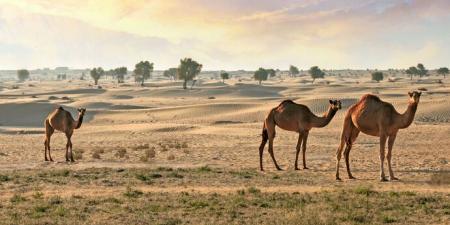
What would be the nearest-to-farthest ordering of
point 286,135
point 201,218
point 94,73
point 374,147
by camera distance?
point 201,218 < point 374,147 < point 286,135 < point 94,73

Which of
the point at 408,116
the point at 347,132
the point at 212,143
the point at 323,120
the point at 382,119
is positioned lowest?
the point at 212,143

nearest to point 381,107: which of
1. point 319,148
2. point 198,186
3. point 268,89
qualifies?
point 198,186

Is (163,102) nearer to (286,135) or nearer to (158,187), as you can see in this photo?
(286,135)

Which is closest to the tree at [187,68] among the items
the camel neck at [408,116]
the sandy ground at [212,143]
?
the sandy ground at [212,143]

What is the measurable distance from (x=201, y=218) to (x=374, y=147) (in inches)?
647

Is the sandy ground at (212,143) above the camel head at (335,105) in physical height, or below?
below

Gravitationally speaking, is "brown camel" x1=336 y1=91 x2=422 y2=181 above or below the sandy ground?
above

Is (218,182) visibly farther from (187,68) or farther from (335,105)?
(187,68)

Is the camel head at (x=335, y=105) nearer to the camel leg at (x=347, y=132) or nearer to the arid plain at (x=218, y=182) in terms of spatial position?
the camel leg at (x=347, y=132)

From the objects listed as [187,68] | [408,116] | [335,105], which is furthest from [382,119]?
[187,68]

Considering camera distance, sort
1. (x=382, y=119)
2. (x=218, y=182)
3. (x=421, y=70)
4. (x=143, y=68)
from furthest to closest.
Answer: (x=421, y=70)
(x=143, y=68)
(x=218, y=182)
(x=382, y=119)

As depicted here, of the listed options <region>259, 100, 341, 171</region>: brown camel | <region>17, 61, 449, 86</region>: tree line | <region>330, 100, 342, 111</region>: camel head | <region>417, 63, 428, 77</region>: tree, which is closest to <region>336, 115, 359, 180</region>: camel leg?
<region>330, 100, 342, 111</region>: camel head

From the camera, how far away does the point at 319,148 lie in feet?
85.3

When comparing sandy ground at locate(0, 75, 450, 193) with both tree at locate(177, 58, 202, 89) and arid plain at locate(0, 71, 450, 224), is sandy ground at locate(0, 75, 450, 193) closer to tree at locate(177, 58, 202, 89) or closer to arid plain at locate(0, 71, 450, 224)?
arid plain at locate(0, 71, 450, 224)
